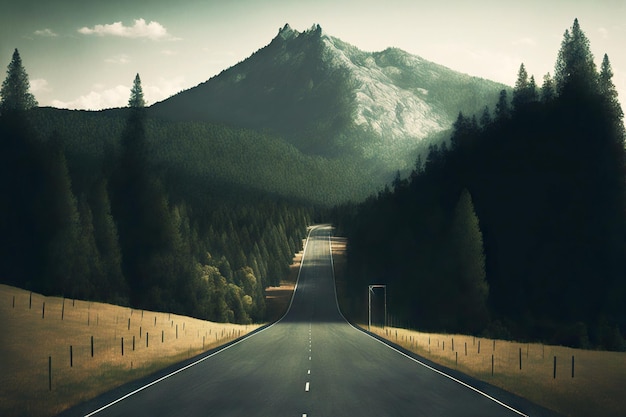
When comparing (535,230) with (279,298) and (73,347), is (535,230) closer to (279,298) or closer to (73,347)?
(279,298)

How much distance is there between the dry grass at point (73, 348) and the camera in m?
28.0

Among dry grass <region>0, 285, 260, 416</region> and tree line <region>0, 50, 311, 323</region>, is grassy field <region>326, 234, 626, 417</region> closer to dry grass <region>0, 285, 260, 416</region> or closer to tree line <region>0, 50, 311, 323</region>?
dry grass <region>0, 285, 260, 416</region>

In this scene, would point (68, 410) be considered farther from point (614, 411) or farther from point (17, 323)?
point (17, 323)

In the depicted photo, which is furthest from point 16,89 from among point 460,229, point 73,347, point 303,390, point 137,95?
point 303,390

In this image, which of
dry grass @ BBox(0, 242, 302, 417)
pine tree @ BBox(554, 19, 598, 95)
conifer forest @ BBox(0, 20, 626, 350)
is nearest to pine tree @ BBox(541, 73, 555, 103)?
conifer forest @ BBox(0, 20, 626, 350)

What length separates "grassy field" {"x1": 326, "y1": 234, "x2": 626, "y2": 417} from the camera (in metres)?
26.5

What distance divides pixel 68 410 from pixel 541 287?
8742 centimetres

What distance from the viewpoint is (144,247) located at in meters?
108

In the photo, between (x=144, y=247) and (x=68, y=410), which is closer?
(x=68, y=410)

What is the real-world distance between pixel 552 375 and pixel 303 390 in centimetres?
1504

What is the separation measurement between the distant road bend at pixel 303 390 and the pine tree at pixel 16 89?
56.0 metres

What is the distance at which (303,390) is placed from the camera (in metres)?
29.1

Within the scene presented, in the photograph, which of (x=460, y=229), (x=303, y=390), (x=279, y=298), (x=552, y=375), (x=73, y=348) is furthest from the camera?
(x=279, y=298)

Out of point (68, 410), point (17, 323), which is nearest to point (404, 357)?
point (68, 410)
